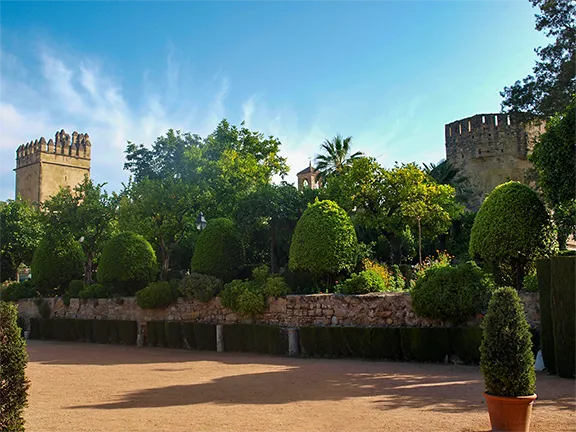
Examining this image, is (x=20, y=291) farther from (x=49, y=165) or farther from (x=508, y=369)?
(x=49, y=165)

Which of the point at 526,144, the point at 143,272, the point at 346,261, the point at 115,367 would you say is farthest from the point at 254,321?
the point at 526,144

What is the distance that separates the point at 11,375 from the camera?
4.89 m

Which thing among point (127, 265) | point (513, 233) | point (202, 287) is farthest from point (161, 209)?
point (513, 233)

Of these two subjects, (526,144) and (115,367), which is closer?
(115,367)

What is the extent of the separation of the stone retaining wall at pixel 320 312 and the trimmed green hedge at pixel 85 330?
605mm

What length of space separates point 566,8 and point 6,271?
31.8 m

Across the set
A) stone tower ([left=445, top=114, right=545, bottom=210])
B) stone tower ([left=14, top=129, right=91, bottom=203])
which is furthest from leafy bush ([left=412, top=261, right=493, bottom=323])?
stone tower ([left=14, top=129, right=91, bottom=203])

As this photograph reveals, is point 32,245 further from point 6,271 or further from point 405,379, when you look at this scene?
point 405,379

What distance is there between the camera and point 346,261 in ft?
50.9

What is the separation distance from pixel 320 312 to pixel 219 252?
4.89 meters

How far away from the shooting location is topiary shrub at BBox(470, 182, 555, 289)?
1218 cm

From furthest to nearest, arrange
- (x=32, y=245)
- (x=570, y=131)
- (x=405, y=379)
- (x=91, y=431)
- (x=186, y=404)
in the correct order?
(x=32, y=245) → (x=570, y=131) → (x=405, y=379) → (x=186, y=404) → (x=91, y=431)

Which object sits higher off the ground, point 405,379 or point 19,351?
point 19,351

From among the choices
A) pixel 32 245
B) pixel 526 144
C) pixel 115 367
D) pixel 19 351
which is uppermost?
pixel 526 144
